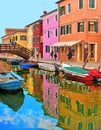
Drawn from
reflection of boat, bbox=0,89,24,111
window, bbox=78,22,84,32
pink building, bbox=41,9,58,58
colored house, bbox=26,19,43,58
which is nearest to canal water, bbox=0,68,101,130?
reflection of boat, bbox=0,89,24,111

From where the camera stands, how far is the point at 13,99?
22.2 meters

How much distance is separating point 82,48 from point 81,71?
15.1 metres

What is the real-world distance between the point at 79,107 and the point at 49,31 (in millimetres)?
42200

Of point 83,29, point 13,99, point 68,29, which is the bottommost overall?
point 13,99

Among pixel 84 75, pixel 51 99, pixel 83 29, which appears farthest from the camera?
pixel 83 29

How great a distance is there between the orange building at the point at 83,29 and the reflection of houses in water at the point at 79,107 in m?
16.8

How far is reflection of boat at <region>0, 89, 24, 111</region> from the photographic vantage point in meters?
20.3

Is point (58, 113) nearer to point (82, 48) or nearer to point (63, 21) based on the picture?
point (82, 48)

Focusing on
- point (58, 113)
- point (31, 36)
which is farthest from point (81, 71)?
point (31, 36)

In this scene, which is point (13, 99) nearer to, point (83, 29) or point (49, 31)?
point (83, 29)

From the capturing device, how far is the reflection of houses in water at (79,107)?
15.4 m

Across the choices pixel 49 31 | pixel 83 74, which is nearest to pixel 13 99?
pixel 83 74

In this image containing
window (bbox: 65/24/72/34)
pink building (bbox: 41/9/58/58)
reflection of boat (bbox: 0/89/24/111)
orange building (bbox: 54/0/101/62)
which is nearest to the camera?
reflection of boat (bbox: 0/89/24/111)

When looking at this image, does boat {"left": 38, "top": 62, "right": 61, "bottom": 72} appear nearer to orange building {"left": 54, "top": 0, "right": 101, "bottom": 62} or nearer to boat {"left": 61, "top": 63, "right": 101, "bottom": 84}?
orange building {"left": 54, "top": 0, "right": 101, "bottom": 62}
